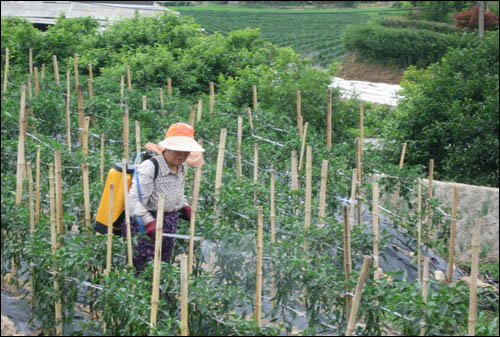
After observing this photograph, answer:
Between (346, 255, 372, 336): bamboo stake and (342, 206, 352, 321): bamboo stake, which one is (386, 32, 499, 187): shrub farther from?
(346, 255, 372, 336): bamboo stake

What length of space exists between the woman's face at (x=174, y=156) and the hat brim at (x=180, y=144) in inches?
2.5

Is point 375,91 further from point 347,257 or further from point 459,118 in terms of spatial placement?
point 347,257

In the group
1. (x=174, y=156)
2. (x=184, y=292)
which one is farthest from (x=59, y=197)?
(x=184, y=292)

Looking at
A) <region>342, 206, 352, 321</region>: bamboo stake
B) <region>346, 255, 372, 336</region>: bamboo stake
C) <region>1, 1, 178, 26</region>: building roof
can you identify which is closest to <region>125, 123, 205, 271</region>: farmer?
<region>342, 206, 352, 321</region>: bamboo stake

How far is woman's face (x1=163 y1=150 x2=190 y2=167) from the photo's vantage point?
4.75 metres

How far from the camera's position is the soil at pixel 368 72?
87.0ft

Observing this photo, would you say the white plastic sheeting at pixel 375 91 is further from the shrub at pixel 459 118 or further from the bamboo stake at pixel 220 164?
the bamboo stake at pixel 220 164

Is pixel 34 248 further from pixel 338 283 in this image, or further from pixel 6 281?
pixel 338 283

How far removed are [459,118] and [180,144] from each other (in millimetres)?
5158

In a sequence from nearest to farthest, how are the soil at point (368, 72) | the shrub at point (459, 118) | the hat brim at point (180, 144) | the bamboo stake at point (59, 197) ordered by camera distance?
the hat brim at point (180, 144) → the bamboo stake at point (59, 197) → the shrub at point (459, 118) → the soil at point (368, 72)

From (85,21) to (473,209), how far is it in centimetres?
905

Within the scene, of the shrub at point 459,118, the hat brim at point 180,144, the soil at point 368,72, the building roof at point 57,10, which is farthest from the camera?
the soil at point 368,72

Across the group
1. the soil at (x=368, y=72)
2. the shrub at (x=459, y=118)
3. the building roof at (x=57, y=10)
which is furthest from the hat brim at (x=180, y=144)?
the soil at (x=368, y=72)

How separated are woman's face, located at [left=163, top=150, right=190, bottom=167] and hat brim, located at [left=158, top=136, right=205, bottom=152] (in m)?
0.06
